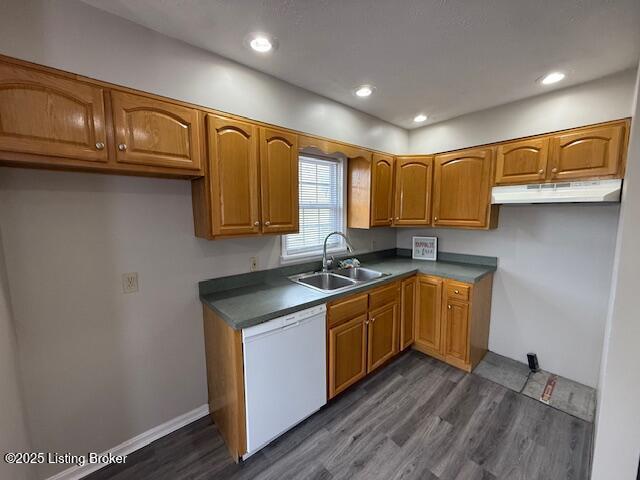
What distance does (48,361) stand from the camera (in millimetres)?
1374

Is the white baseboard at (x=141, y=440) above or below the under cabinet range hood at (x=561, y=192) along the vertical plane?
below

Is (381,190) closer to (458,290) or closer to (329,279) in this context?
(329,279)

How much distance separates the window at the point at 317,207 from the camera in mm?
2465

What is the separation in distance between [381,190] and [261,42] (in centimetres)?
172

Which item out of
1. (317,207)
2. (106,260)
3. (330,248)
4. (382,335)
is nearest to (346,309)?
(382,335)

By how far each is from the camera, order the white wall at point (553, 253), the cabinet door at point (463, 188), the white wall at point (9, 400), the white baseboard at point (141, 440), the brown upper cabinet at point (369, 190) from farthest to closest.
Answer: the brown upper cabinet at point (369, 190) → the cabinet door at point (463, 188) → the white wall at point (553, 253) → the white baseboard at point (141, 440) → the white wall at point (9, 400)

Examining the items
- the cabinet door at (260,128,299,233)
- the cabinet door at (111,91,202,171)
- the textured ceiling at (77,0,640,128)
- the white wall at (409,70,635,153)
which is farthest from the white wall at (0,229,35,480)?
the white wall at (409,70,635,153)

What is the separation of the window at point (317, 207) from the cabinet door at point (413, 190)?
0.67 m

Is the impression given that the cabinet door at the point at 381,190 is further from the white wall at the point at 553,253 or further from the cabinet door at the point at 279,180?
the cabinet door at the point at 279,180

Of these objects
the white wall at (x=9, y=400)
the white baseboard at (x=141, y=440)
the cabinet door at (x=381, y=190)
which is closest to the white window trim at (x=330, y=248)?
the cabinet door at (x=381, y=190)

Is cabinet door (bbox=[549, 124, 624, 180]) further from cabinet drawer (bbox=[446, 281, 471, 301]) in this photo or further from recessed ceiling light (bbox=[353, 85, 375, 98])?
recessed ceiling light (bbox=[353, 85, 375, 98])

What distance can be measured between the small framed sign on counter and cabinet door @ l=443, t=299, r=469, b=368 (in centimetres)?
76

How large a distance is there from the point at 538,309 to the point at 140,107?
136 inches

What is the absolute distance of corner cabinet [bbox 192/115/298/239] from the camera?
161 cm
